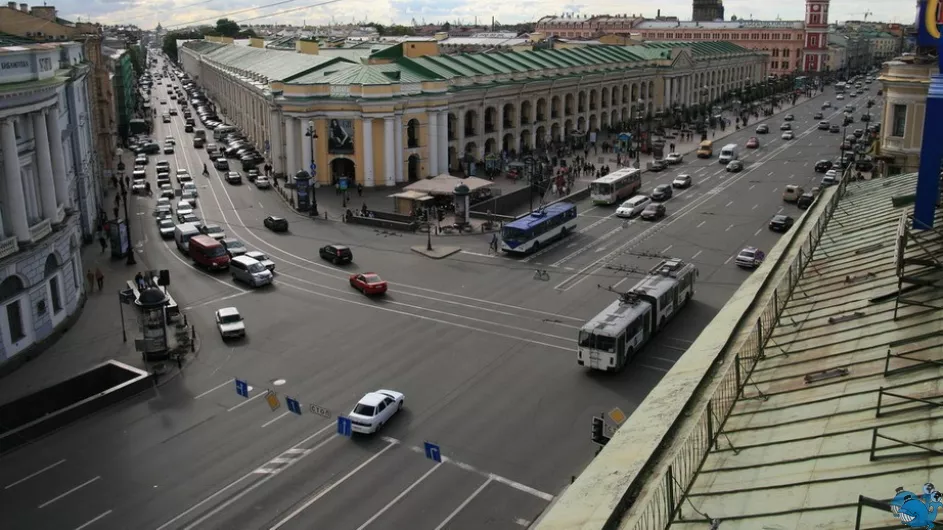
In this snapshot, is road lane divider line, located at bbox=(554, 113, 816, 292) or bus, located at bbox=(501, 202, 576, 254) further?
bus, located at bbox=(501, 202, 576, 254)

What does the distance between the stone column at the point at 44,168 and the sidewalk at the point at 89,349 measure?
4678 mm

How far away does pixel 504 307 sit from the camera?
37.1m

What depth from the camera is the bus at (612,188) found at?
197ft

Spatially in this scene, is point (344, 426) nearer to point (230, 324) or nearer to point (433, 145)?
point (230, 324)

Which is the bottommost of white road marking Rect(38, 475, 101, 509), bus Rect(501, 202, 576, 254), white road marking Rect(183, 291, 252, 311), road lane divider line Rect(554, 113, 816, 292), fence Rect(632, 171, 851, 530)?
white road marking Rect(38, 475, 101, 509)

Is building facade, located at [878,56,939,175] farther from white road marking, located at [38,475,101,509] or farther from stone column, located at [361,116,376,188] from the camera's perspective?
stone column, located at [361,116,376,188]

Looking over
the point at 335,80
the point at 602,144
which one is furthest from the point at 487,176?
the point at 602,144

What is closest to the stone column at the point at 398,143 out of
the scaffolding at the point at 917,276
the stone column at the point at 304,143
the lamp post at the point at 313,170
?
the lamp post at the point at 313,170

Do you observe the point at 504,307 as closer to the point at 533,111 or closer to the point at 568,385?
the point at 568,385

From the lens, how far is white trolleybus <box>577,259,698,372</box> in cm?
2870

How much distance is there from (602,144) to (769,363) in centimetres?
7869

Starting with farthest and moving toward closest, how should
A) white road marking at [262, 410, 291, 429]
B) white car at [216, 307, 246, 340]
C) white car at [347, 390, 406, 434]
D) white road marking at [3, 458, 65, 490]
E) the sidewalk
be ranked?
white car at [216, 307, 246, 340] < the sidewalk < white road marking at [262, 410, 291, 429] < white car at [347, 390, 406, 434] < white road marking at [3, 458, 65, 490]

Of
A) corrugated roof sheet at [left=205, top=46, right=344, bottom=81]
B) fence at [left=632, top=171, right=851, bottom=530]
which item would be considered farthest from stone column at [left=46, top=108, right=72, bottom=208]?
corrugated roof sheet at [left=205, top=46, right=344, bottom=81]

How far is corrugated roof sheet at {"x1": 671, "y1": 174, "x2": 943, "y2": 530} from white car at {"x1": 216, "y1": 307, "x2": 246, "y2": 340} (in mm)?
22801
